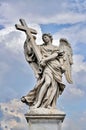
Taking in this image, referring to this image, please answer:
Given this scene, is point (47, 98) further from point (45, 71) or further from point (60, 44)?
point (60, 44)

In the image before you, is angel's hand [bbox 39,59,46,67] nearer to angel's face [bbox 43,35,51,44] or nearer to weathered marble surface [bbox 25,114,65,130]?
angel's face [bbox 43,35,51,44]

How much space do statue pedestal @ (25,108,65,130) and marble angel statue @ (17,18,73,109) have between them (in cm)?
42

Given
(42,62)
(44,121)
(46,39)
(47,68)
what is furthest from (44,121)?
(46,39)

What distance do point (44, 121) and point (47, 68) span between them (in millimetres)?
2091

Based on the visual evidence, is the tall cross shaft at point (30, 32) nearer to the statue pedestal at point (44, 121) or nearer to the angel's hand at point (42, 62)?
the angel's hand at point (42, 62)

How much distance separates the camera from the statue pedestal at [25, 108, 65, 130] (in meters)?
16.2

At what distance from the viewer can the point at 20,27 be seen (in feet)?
57.8

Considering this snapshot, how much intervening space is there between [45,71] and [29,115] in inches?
73.1

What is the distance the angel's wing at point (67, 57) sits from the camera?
17188 millimetres

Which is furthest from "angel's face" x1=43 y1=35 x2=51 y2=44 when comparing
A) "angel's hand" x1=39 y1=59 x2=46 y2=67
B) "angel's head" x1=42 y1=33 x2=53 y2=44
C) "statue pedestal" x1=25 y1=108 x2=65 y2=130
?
"statue pedestal" x1=25 y1=108 x2=65 y2=130

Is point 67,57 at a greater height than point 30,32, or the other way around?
point 30,32

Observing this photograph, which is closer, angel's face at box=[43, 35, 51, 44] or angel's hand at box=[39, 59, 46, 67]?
angel's hand at box=[39, 59, 46, 67]

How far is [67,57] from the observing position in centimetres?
1736

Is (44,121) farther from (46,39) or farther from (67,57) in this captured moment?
(46,39)
